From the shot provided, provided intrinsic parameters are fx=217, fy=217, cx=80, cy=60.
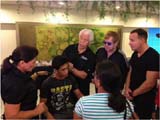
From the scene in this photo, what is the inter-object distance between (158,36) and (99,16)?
1.93 ft

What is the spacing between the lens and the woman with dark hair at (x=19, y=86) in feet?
4.13

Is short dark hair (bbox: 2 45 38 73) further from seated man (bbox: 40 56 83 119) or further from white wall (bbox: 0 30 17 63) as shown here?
white wall (bbox: 0 30 17 63)

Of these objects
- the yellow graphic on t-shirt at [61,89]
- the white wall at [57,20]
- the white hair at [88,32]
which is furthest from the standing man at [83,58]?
the yellow graphic on t-shirt at [61,89]

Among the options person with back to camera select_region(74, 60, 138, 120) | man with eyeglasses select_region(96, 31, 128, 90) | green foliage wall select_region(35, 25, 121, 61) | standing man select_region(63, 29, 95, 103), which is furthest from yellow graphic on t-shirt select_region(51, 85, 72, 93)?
person with back to camera select_region(74, 60, 138, 120)

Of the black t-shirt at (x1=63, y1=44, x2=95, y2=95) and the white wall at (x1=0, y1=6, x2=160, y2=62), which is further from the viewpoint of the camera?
the black t-shirt at (x1=63, y1=44, x2=95, y2=95)

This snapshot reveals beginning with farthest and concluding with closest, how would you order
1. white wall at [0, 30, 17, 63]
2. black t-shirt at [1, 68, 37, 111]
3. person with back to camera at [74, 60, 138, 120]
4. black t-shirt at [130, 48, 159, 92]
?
white wall at [0, 30, 17, 63]
black t-shirt at [130, 48, 159, 92]
black t-shirt at [1, 68, 37, 111]
person with back to camera at [74, 60, 138, 120]

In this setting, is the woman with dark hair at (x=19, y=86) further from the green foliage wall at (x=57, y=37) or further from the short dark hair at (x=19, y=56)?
the green foliage wall at (x=57, y=37)

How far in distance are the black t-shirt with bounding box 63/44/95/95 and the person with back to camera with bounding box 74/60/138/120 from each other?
0.99 meters

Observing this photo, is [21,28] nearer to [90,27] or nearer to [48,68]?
[48,68]

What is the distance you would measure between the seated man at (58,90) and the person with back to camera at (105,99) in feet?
2.26

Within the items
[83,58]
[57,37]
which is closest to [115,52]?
[83,58]

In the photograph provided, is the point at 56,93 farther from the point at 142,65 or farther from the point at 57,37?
the point at 142,65

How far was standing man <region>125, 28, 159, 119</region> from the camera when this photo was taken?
169cm

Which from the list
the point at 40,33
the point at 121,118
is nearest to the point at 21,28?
the point at 40,33
